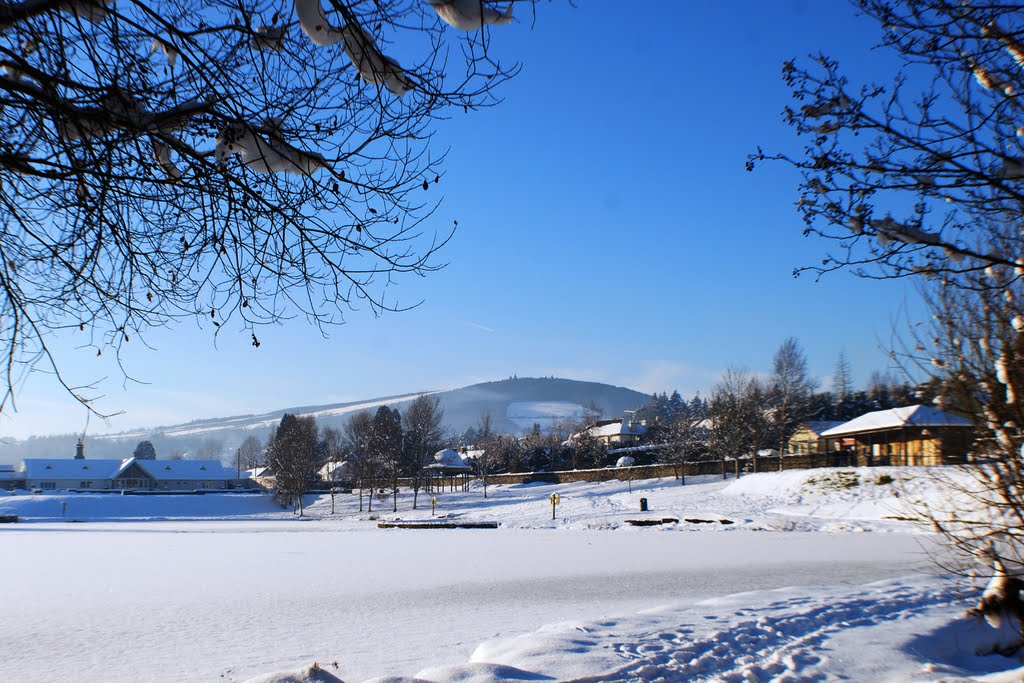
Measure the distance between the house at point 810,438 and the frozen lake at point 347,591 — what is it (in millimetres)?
37152

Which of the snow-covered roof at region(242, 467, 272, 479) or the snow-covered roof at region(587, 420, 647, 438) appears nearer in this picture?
the snow-covered roof at region(242, 467, 272, 479)

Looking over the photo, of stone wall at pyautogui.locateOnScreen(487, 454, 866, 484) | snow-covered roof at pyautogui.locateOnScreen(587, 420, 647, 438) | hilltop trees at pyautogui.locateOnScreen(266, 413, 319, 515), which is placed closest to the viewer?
stone wall at pyautogui.locateOnScreen(487, 454, 866, 484)

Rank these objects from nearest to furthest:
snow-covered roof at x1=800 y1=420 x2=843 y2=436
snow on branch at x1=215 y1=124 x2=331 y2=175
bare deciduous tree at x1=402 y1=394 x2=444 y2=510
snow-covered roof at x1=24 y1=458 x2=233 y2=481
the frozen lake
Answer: snow on branch at x1=215 y1=124 x2=331 y2=175 → the frozen lake → bare deciduous tree at x1=402 y1=394 x2=444 y2=510 → snow-covered roof at x1=800 y1=420 x2=843 y2=436 → snow-covered roof at x1=24 y1=458 x2=233 y2=481

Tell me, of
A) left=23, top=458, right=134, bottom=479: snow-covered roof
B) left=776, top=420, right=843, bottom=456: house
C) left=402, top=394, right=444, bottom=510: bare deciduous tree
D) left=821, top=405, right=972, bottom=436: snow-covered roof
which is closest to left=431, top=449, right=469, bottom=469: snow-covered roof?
left=402, top=394, right=444, bottom=510: bare deciduous tree

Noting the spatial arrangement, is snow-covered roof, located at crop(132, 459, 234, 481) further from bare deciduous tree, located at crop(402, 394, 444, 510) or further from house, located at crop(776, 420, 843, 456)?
house, located at crop(776, 420, 843, 456)

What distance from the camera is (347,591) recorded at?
13461 mm

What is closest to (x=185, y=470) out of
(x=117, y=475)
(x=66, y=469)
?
(x=117, y=475)

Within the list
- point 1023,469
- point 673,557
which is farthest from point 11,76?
point 673,557

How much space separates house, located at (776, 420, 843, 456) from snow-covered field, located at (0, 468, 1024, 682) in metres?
35.3

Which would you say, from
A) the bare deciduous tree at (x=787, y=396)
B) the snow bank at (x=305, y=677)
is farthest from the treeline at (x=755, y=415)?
the snow bank at (x=305, y=677)

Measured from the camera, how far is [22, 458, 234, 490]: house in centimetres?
8731

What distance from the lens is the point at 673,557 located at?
1903 centimetres

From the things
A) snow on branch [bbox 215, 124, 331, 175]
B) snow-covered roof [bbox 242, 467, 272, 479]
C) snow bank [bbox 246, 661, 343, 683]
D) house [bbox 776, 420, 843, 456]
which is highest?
snow on branch [bbox 215, 124, 331, 175]

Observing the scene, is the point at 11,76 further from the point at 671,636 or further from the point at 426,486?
the point at 426,486
